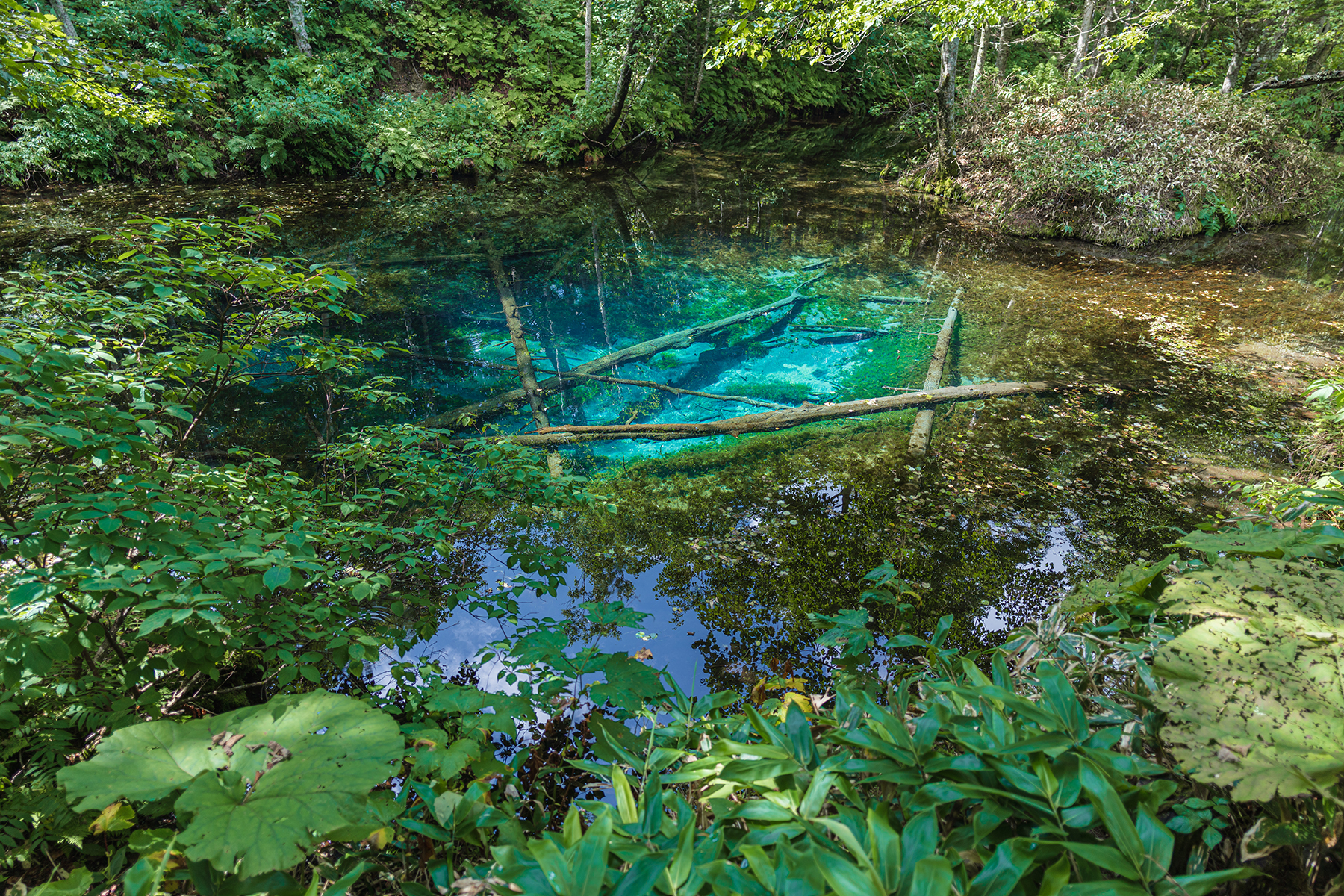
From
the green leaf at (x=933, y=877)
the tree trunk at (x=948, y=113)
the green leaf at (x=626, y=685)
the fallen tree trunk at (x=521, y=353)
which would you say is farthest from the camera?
the tree trunk at (x=948, y=113)

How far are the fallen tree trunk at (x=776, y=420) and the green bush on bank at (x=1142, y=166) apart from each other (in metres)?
7.43

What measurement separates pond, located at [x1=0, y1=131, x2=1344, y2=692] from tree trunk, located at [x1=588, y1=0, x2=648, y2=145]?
2565 millimetres

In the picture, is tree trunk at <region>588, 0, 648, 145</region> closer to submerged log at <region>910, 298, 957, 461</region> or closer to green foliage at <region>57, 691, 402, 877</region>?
submerged log at <region>910, 298, 957, 461</region>

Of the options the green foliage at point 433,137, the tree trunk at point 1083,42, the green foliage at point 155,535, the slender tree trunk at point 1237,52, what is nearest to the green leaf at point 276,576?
the green foliage at point 155,535

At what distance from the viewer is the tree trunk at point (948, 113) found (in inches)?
482

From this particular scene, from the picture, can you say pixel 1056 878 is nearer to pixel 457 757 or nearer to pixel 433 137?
pixel 457 757

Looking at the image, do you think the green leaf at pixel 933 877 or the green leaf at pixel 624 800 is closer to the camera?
the green leaf at pixel 933 877

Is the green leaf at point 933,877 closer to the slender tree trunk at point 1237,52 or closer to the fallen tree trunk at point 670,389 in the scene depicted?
the fallen tree trunk at point 670,389

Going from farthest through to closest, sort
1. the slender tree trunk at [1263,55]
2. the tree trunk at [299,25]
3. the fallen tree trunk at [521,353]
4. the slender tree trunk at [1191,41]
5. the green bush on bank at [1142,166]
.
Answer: the slender tree trunk at [1191,41] < the slender tree trunk at [1263,55] < the tree trunk at [299,25] < the green bush on bank at [1142,166] < the fallen tree trunk at [521,353]

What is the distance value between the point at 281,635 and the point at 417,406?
412 centimetres

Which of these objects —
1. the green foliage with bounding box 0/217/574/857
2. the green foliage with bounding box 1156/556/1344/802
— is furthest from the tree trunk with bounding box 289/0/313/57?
the green foliage with bounding box 1156/556/1344/802

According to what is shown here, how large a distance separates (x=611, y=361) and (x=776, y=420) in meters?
2.16

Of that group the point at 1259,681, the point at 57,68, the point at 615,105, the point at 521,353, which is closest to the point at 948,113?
the point at 615,105

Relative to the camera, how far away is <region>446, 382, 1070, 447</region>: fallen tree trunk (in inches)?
215
